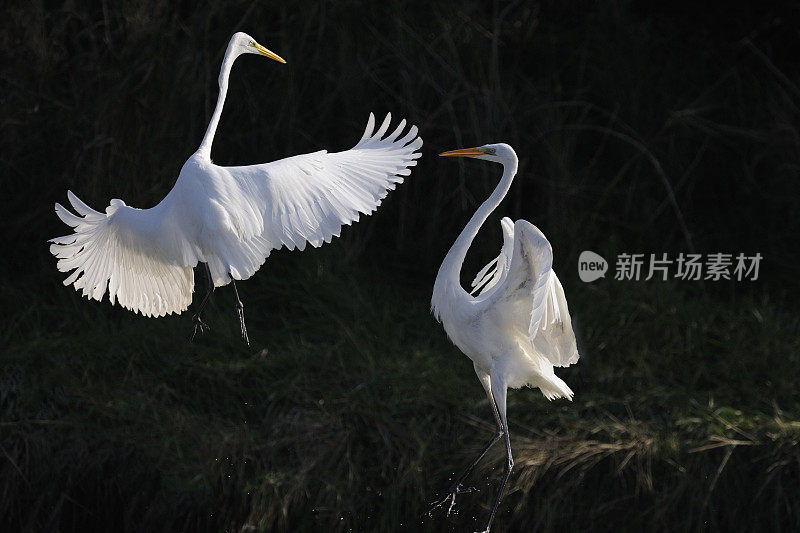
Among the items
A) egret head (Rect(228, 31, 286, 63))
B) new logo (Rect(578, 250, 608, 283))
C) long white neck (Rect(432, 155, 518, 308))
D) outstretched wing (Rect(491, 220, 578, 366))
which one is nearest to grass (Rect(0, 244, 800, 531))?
new logo (Rect(578, 250, 608, 283))

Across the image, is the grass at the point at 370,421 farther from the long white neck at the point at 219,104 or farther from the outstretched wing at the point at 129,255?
the long white neck at the point at 219,104

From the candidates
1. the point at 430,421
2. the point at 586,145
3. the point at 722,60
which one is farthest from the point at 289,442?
the point at 722,60

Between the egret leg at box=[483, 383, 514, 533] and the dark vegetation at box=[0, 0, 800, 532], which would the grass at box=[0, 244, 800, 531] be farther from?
the egret leg at box=[483, 383, 514, 533]

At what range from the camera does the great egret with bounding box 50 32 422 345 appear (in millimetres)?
3559

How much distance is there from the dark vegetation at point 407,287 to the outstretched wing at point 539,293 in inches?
21.8

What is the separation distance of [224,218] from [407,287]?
2300mm

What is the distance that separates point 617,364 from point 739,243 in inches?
53.7

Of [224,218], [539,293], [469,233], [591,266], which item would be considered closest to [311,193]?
[224,218]

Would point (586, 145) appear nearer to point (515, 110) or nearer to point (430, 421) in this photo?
point (515, 110)

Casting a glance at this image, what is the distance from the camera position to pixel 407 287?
572 cm

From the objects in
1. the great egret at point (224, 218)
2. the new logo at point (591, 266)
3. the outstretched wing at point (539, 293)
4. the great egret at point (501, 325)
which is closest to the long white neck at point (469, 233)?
the great egret at point (501, 325)

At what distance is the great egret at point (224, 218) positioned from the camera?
11.7ft

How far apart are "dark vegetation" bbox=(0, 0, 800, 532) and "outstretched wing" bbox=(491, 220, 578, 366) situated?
55 cm

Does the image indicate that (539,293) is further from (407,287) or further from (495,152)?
(407,287)
